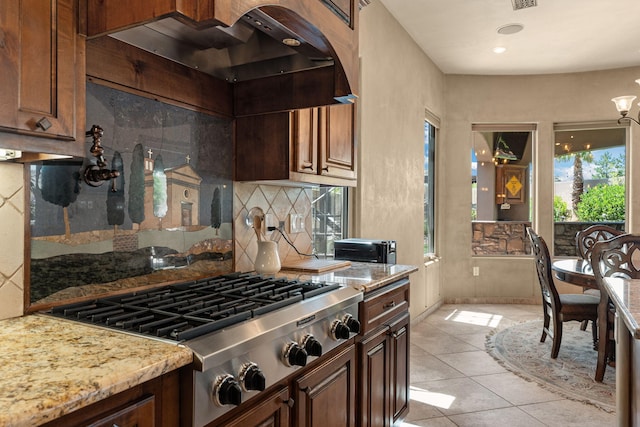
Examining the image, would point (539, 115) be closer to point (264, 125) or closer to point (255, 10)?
point (264, 125)

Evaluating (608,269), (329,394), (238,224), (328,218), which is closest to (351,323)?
(329,394)

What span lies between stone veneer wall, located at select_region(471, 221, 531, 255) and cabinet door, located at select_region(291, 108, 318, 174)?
4.33m

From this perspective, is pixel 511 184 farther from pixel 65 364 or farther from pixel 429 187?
pixel 65 364

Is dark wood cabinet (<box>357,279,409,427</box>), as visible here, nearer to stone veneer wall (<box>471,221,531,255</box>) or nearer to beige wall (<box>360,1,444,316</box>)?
beige wall (<box>360,1,444,316</box>)

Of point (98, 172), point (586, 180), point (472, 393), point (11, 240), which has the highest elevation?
point (586, 180)

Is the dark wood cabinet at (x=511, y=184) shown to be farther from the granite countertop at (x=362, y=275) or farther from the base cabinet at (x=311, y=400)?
the base cabinet at (x=311, y=400)

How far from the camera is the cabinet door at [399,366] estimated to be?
2293mm

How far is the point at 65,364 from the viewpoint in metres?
0.95

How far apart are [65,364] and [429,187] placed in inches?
203

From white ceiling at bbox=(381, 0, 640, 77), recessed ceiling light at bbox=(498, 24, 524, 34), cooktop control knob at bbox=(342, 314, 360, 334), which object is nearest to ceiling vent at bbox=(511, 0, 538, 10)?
white ceiling at bbox=(381, 0, 640, 77)

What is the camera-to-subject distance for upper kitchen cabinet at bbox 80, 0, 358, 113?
1192 millimetres

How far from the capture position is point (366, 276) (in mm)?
2191

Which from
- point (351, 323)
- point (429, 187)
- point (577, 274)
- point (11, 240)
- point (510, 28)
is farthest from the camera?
point (429, 187)

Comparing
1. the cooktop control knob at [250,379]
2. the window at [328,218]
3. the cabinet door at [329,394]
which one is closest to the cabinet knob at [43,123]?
the cooktop control knob at [250,379]
